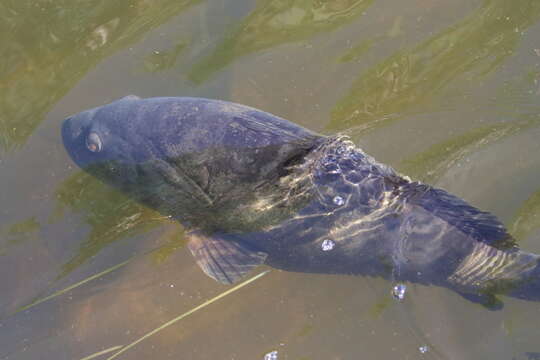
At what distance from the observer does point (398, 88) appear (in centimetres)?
490

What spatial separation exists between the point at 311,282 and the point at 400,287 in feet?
2.46

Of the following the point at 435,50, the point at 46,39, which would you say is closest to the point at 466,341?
the point at 435,50

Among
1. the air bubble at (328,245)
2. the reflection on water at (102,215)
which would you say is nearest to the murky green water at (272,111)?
the reflection on water at (102,215)

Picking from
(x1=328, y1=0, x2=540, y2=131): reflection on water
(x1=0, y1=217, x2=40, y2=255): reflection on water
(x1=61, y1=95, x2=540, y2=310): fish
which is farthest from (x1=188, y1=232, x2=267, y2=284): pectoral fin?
(x1=0, y1=217, x2=40, y2=255): reflection on water

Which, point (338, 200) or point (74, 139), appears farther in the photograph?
point (74, 139)

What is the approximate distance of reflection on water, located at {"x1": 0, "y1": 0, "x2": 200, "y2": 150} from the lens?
203 inches

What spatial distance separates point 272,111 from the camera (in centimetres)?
496

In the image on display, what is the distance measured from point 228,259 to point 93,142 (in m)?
1.65

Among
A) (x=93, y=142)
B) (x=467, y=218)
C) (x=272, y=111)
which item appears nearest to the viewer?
(x=467, y=218)

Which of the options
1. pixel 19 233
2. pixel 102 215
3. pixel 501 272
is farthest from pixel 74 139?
pixel 501 272

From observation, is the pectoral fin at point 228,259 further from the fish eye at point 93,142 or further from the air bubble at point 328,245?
the fish eye at point 93,142

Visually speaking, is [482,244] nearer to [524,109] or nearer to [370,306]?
[370,306]

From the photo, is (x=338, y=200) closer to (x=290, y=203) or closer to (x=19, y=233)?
(x=290, y=203)

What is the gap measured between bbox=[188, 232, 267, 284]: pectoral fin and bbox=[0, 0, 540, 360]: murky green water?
0.54 feet
